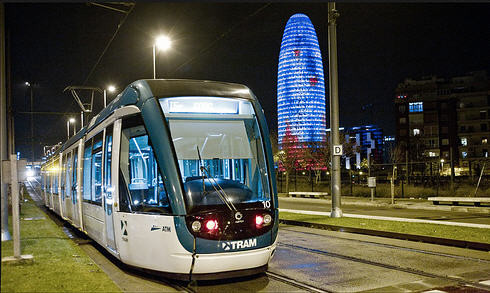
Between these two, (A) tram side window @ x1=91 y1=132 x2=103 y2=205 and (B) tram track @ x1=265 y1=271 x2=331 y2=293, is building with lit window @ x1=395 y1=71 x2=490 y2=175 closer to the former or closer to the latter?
(A) tram side window @ x1=91 y1=132 x2=103 y2=205

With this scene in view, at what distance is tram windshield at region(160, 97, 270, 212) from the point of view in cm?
742

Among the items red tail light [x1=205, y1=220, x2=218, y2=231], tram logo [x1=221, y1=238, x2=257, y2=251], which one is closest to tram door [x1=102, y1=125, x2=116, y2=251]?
red tail light [x1=205, y1=220, x2=218, y2=231]

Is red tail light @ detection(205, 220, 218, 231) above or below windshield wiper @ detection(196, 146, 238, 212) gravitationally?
below

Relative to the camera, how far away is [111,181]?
8562 millimetres

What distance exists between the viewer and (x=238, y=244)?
7109 millimetres

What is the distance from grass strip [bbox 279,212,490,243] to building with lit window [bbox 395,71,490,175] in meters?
56.7

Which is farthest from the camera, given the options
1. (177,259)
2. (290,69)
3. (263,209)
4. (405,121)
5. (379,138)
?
(379,138)

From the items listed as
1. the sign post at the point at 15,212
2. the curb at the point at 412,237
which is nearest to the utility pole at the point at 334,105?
the curb at the point at 412,237

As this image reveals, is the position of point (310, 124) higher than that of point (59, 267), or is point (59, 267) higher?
point (310, 124)

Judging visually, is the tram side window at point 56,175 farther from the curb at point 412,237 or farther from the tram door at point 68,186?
the curb at point 412,237

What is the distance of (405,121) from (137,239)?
80.1 m

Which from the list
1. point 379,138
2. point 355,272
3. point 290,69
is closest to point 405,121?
point 290,69

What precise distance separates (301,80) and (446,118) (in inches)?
2748

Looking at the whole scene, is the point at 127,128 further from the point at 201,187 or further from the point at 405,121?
the point at 405,121
